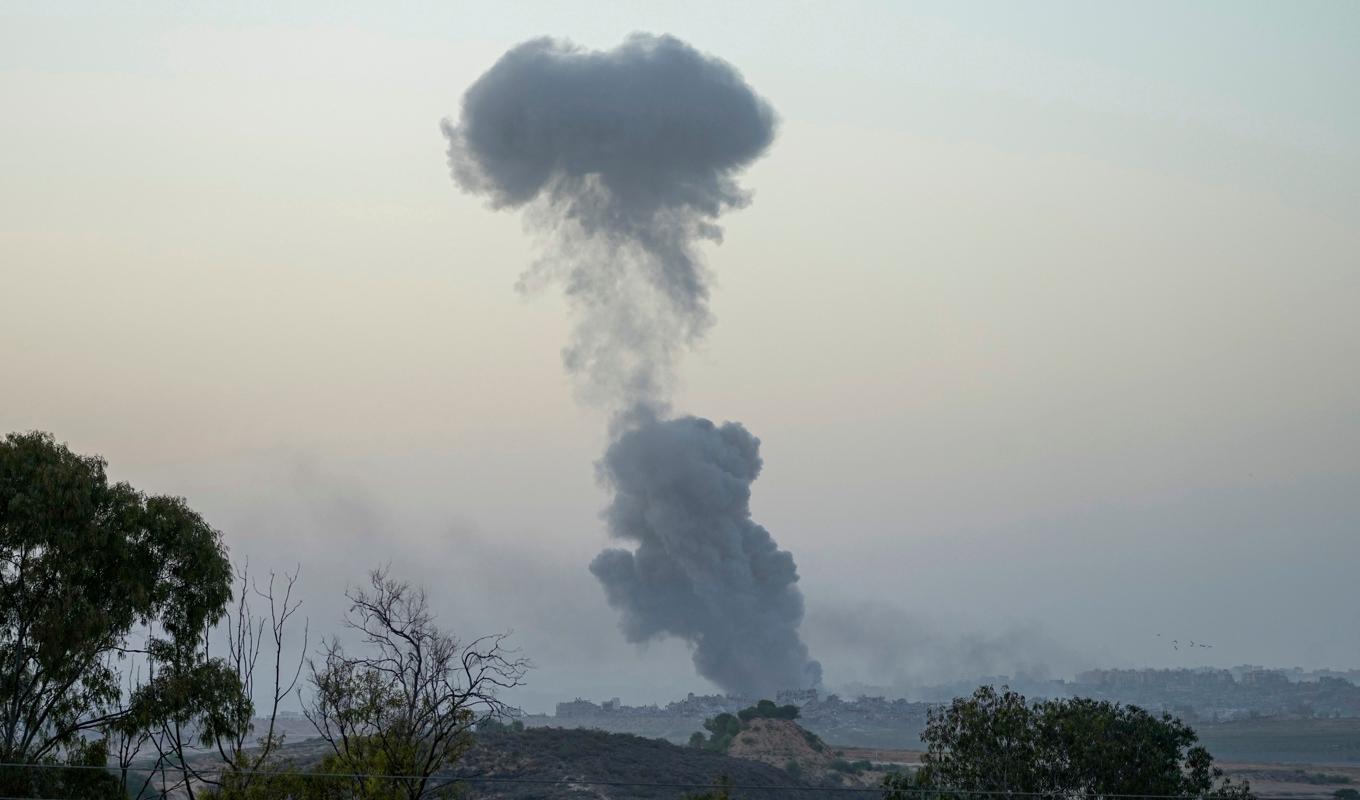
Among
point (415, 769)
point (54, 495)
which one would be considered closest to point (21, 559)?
point (54, 495)

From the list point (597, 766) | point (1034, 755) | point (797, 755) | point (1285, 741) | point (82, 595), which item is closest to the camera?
point (82, 595)

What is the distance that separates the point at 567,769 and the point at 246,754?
52.2 m

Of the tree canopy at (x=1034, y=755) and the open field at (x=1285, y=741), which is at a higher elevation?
the open field at (x=1285, y=741)

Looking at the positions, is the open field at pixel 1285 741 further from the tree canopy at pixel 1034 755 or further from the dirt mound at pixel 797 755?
the tree canopy at pixel 1034 755

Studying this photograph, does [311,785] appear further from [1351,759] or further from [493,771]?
[1351,759]

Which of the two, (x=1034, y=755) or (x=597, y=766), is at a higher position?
(x=597, y=766)

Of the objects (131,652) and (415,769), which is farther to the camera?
→ (131,652)

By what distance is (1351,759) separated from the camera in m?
141

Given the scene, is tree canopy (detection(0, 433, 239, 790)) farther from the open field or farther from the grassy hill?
the open field

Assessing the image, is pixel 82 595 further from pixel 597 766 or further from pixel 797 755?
pixel 797 755

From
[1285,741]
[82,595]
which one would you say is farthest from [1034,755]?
[1285,741]

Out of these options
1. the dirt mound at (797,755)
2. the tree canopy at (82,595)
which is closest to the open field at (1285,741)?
the dirt mound at (797,755)

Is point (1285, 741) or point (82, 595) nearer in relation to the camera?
point (82, 595)

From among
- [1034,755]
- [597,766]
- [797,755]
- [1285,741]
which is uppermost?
[1285,741]
